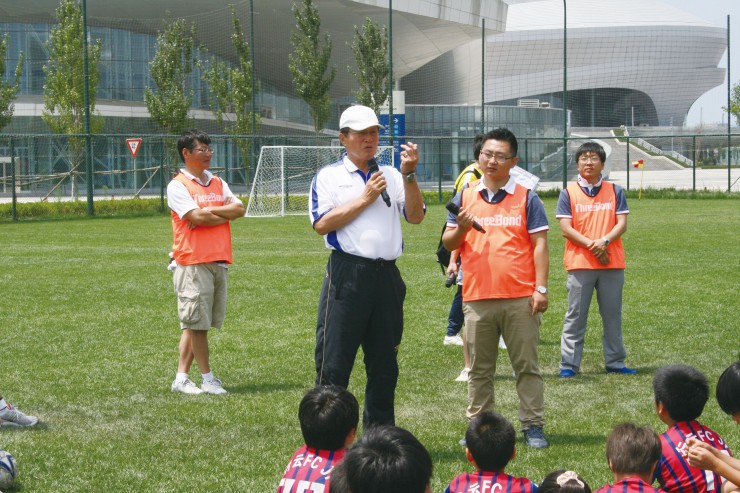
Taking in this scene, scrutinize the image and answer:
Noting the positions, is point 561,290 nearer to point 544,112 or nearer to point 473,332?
point 473,332

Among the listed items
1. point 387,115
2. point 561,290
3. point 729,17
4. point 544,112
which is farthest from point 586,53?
point 561,290

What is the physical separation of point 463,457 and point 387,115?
33.6 metres

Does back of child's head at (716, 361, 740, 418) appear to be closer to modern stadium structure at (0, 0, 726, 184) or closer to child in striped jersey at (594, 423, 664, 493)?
child in striped jersey at (594, 423, 664, 493)

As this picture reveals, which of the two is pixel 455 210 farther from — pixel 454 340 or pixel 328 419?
pixel 454 340

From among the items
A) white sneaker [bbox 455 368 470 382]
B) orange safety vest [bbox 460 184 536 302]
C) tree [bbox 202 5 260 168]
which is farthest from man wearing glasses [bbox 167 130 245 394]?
tree [bbox 202 5 260 168]

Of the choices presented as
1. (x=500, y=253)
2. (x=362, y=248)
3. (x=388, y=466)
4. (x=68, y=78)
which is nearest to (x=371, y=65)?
(x=68, y=78)

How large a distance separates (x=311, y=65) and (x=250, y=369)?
119ft

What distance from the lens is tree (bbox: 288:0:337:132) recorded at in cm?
4384

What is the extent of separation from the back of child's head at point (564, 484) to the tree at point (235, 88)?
118ft

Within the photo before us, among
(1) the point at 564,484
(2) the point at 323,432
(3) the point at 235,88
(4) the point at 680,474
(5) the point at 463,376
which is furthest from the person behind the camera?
(3) the point at 235,88

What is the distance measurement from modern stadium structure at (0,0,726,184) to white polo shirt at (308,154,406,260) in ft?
101

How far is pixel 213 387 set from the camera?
25.4 feet

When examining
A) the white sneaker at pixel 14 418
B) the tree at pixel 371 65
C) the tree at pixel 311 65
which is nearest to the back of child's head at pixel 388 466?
the white sneaker at pixel 14 418

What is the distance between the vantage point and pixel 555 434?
21.0ft
